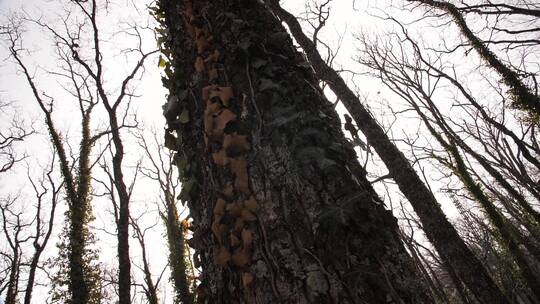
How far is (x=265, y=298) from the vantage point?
851 mm

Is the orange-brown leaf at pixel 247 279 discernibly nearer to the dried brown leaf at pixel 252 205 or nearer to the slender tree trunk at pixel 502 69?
the dried brown leaf at pixel 252 205

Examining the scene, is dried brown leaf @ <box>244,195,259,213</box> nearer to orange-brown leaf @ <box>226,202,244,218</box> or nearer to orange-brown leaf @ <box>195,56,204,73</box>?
orange-brown leaf @ <box>226,202,244,218</box>

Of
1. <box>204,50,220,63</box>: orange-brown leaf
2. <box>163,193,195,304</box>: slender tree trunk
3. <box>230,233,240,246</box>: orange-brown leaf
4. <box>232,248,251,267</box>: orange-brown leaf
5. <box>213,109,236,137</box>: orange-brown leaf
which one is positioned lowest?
<box>232,248,251,267</box>: orange-brown leaf

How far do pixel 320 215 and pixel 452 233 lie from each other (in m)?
4.53

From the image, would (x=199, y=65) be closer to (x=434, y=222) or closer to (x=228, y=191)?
(x=228, y=191)

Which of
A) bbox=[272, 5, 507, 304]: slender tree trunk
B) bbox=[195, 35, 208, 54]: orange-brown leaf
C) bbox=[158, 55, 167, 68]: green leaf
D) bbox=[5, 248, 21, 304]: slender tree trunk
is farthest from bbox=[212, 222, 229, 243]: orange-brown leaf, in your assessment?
bbox=[5, 248, 21, 304]: slender tree trunk

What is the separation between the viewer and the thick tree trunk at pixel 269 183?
842mm

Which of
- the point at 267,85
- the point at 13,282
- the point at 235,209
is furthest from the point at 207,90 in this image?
the point at 13,282

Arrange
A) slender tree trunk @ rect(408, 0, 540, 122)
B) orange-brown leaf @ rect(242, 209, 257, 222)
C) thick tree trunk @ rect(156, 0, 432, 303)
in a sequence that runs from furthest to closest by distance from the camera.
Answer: slender tree trunk @ rect(408, 0, 540, 122), orange-brown leaf @ rect(242, 209, 257, 222), thick tree trunk @ rect(156, 0, 432, 303)

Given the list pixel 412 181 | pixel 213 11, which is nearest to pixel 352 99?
pixel 412 181

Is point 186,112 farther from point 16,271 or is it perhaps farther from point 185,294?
point 16,271

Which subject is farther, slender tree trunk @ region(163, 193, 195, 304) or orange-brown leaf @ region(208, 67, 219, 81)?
slender tree trunk @ region(163, 193, 195, 304)

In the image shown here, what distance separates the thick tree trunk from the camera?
0.84 meters

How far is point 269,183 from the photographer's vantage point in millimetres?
968
